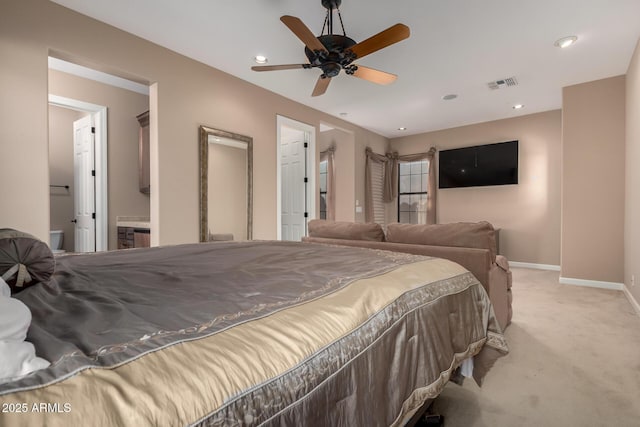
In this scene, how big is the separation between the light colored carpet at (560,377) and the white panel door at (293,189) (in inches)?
133

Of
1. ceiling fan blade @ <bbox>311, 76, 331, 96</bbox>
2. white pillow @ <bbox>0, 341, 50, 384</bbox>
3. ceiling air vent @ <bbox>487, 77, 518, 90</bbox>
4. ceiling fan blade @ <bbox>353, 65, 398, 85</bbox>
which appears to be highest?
ceiling air vent @ <bbox>487, 77, 518, 90</bbox>

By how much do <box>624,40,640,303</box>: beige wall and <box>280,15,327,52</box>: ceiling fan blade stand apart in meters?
3.29

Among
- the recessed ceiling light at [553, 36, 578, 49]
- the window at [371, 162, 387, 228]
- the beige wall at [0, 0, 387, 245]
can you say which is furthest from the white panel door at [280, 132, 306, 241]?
the recessed ceiling light at [553, 36, 578, 49]

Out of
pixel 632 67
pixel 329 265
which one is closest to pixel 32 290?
pixel 329 265

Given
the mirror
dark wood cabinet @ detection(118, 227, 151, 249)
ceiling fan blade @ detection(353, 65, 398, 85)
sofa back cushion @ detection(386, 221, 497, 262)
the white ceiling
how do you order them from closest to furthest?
sofa back cushion @ detection(386, 221, 497, 262) < the white ceiling < ceiling fan blade @ detection(353, 65, 398, 85) < dark wood cabinet @ detection(118, 227, 151, 249) < the mirror

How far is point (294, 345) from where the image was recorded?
2.23 feet

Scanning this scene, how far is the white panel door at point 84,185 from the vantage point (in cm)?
404

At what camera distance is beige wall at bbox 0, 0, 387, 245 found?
234 cm

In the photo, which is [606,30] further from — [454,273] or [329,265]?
[329,265]

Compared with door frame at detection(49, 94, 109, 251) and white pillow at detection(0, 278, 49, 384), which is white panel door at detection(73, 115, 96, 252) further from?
white pillow at detection(0, 278, 49, 384)

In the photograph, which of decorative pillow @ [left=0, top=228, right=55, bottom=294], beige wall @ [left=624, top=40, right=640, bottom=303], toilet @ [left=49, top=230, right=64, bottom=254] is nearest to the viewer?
decorative pillow @ [left=0, top=228, right=55, bottom=294]

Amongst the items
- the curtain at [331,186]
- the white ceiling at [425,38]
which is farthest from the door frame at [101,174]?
the curtain at [331,186]

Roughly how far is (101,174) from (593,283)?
6.75m

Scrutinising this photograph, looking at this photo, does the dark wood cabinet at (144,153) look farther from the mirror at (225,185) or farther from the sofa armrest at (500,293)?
the sofa armrest at (500,293)
